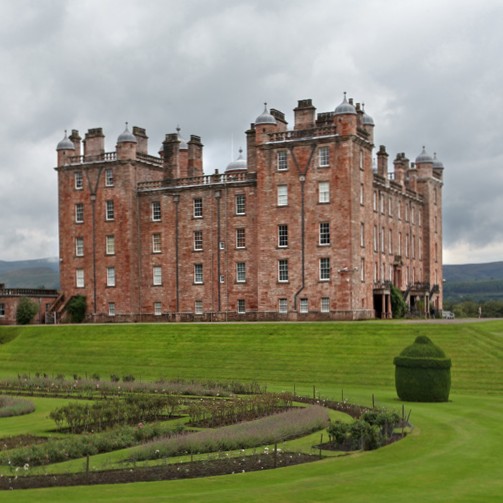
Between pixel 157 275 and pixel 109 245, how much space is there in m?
5.03

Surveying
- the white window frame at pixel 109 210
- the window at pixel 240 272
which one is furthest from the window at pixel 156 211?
the window at pixel 240 272

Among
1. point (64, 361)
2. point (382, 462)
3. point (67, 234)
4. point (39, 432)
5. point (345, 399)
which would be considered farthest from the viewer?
point (67, 234)

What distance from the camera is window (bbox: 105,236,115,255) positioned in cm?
7431

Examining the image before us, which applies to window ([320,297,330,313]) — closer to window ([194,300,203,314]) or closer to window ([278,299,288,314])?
window ([278,299,288,314])

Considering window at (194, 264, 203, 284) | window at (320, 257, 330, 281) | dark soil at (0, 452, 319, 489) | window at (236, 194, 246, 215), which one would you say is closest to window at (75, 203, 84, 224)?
window at (194, 264, 203, 284)

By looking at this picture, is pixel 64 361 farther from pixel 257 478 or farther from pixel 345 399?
pixel 257 478

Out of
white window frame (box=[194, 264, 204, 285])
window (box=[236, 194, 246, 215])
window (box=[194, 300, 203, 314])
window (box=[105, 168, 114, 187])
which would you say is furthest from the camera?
window (box=[105, 168, 114, 187])

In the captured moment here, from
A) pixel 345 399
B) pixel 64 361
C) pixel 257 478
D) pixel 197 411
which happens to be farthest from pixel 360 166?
pixel 257 478

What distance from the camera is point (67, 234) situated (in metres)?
76.6

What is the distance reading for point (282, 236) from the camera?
66.0 metres

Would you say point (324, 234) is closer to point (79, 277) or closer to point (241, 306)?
point (241, 306)

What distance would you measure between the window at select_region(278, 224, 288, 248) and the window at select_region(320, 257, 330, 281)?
3.27 m

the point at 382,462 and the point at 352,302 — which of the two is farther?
Result: the point at 352,302

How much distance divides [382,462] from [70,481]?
7.67 meters
